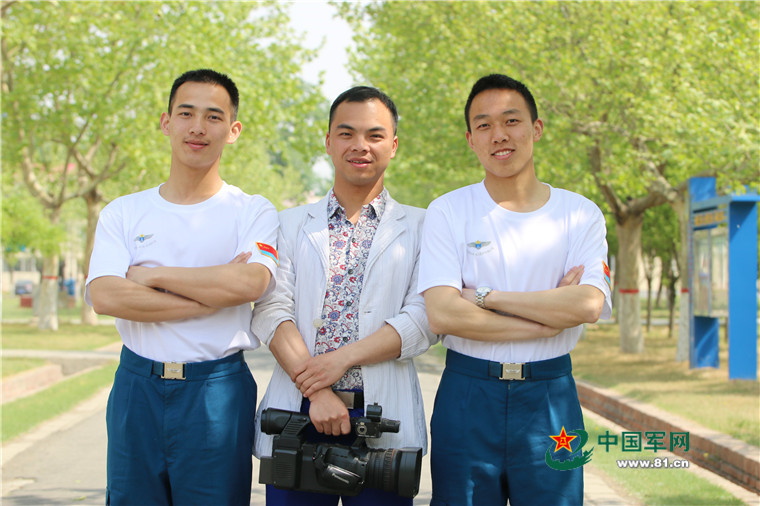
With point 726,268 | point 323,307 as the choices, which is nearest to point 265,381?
point 726,268

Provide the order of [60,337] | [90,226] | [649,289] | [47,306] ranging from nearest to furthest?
[60,337] → [47,306] → [649,289] → [90,226]

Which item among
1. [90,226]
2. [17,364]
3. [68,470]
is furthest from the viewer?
[90,226]

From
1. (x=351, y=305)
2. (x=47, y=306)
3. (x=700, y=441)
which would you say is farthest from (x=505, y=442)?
(x=47, y=306)

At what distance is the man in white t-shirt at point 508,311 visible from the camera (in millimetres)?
3166

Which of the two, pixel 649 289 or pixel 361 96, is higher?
pixel 361 96

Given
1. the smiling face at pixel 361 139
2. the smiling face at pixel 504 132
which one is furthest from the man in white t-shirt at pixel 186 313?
the smiling face at pixel 504 132

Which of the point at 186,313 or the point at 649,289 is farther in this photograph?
the point at 649,289

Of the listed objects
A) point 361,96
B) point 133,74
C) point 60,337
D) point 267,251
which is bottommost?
point 60,337

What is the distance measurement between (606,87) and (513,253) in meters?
10.9

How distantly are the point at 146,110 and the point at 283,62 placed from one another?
13.3 ft

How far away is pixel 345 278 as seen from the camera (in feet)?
11.4

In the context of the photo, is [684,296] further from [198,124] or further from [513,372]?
[198,124]

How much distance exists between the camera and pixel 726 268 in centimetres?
1174

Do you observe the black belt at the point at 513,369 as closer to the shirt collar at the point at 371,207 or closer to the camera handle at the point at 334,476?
the camera handle at the point at 334,476
